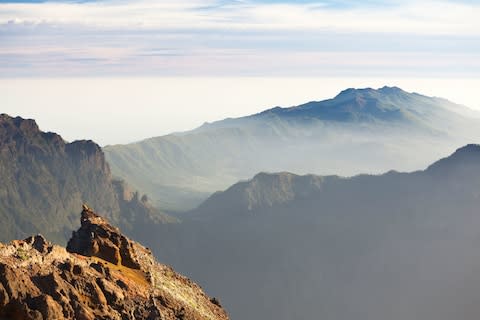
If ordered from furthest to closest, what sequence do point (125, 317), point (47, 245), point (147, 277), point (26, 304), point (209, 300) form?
point (209, 300)
point (147, 277)
point (47, 245)
point (125, 317)
point (26, 304)

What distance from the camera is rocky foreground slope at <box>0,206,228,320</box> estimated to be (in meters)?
44.1

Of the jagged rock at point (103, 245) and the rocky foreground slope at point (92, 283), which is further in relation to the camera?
the jagged rock at point (103, 245)

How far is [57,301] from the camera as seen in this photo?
150ft

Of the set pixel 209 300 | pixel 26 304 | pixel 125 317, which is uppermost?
pixel 26 304

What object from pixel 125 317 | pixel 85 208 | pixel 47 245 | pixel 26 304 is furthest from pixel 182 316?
pixel 85 208

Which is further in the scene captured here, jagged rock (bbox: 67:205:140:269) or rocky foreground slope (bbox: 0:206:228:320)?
jagged rock (bbox: 67:205:140:269)

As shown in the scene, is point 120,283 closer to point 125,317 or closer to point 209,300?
point 125,317

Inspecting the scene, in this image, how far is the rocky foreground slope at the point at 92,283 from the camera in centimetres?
4406

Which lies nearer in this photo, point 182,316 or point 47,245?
point 47,245

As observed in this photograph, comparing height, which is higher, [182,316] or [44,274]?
[44,274]

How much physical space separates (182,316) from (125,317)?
8.63 m

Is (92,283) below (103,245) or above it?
below

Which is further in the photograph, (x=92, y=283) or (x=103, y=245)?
(x=103, y=245)

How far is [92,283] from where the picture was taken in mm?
51688
